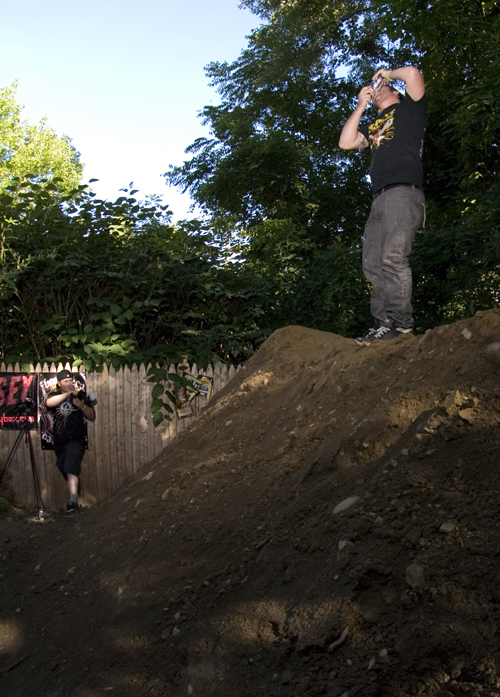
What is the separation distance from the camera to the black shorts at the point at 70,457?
8.09 meters

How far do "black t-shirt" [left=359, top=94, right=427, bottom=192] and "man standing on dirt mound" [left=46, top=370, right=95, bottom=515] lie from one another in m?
4.49

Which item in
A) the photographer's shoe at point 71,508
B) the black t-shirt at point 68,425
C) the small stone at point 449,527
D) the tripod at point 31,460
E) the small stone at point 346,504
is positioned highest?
the small stone at point 449,527

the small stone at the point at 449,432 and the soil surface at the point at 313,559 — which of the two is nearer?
the soil surface at the point at 313,559

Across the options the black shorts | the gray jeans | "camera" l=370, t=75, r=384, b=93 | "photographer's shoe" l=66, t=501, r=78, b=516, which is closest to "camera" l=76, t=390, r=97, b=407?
the black shorts

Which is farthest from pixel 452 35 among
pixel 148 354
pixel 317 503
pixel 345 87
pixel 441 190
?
pixel 345 87

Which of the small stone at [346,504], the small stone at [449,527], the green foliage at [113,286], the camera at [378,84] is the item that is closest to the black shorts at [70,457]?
the green foliage at [113,286]

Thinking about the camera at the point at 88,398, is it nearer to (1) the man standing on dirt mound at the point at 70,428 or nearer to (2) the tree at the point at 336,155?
(1) the man standing on dirt mound at the point at 70,428

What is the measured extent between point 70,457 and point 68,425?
379 millimetres

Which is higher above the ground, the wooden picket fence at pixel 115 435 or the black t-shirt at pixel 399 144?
the black t-shirt at pixel 399 144

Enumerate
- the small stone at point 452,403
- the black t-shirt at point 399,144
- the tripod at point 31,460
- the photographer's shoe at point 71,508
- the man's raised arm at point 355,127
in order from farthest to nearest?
the tripod at point 31,460 → the photographer's shoe at point 71,508 → the man's raised arm at point 355,127 → the black t-shirt at point 399,144 → the small stone at point 452,403

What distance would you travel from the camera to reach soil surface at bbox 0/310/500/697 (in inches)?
93.7

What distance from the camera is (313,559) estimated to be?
2934 mm

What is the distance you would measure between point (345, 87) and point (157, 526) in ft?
71.7

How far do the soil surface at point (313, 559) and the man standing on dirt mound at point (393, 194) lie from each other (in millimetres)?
528
